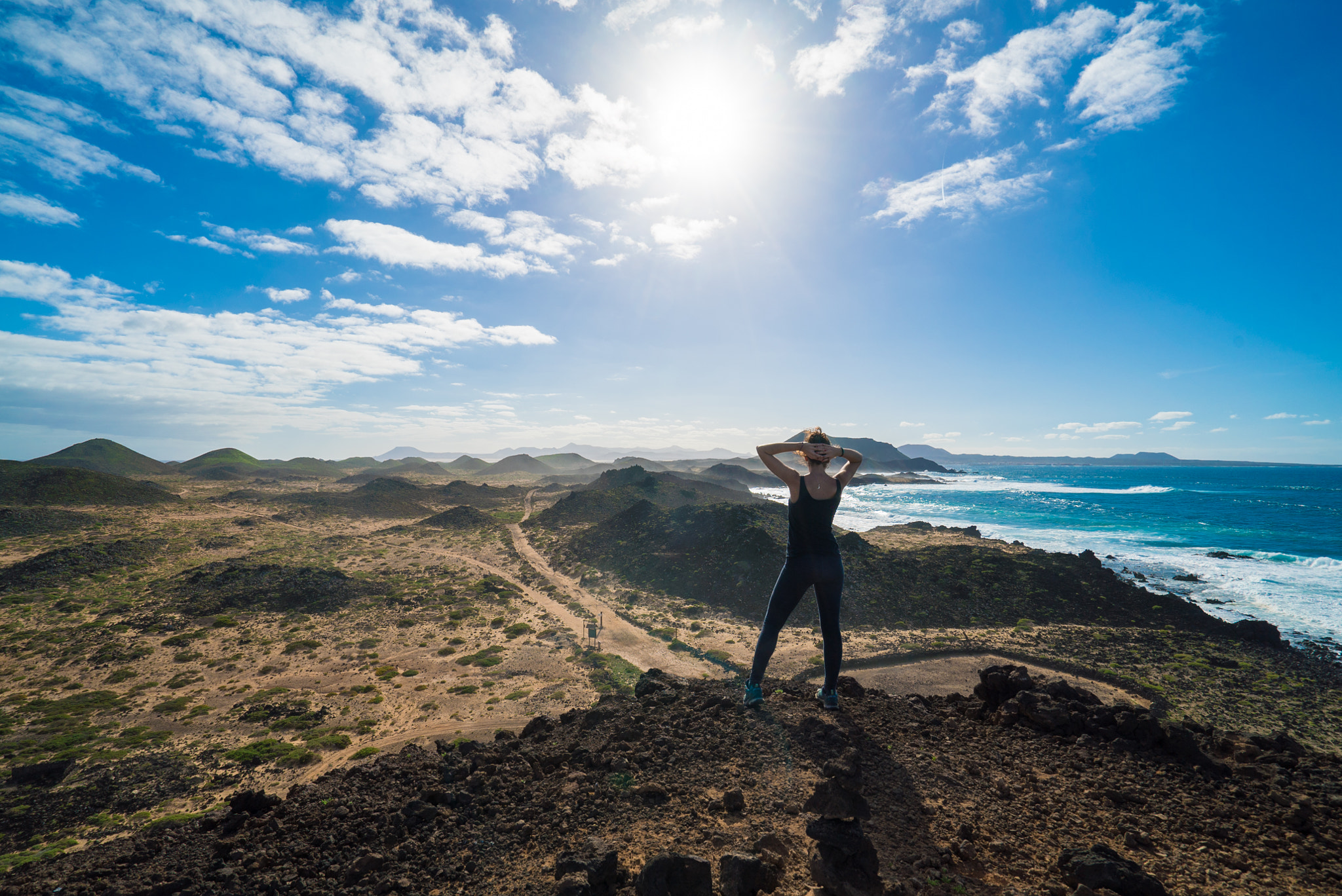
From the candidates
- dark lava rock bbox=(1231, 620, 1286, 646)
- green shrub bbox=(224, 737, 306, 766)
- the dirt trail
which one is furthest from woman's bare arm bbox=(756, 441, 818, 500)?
dark lava rock bbox=(1231, 620, 1286, 646)

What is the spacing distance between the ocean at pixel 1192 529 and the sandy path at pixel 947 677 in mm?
12519

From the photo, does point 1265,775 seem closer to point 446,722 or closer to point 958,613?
point 446,722

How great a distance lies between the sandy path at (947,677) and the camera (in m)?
12.7

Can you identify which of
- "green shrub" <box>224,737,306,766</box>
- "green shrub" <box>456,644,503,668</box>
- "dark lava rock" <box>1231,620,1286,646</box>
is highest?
"dark lava rock" <box>1231,620,1286,646</box>

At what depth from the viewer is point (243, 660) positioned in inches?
607

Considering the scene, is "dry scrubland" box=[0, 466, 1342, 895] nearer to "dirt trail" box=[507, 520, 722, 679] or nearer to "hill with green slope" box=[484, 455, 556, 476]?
"dirt trail" box=[507, 520, 722, 679]

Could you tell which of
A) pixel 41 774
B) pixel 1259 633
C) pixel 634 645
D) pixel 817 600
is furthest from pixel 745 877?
pixel 1259 633

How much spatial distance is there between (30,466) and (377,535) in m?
44.7

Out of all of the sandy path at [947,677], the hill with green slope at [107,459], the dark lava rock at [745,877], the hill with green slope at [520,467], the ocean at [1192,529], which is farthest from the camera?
the hill with green slope at [520,467]

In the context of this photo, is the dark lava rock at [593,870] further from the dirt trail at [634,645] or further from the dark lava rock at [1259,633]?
the dark lava rock at [1259,633]

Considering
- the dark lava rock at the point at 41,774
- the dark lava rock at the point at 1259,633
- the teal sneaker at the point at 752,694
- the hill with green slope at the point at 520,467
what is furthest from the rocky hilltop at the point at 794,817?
the hill with green slope at the point at 520,467

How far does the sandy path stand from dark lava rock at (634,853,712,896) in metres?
10.3

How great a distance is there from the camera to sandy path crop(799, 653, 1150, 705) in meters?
12.7

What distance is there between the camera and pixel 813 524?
221 inches
